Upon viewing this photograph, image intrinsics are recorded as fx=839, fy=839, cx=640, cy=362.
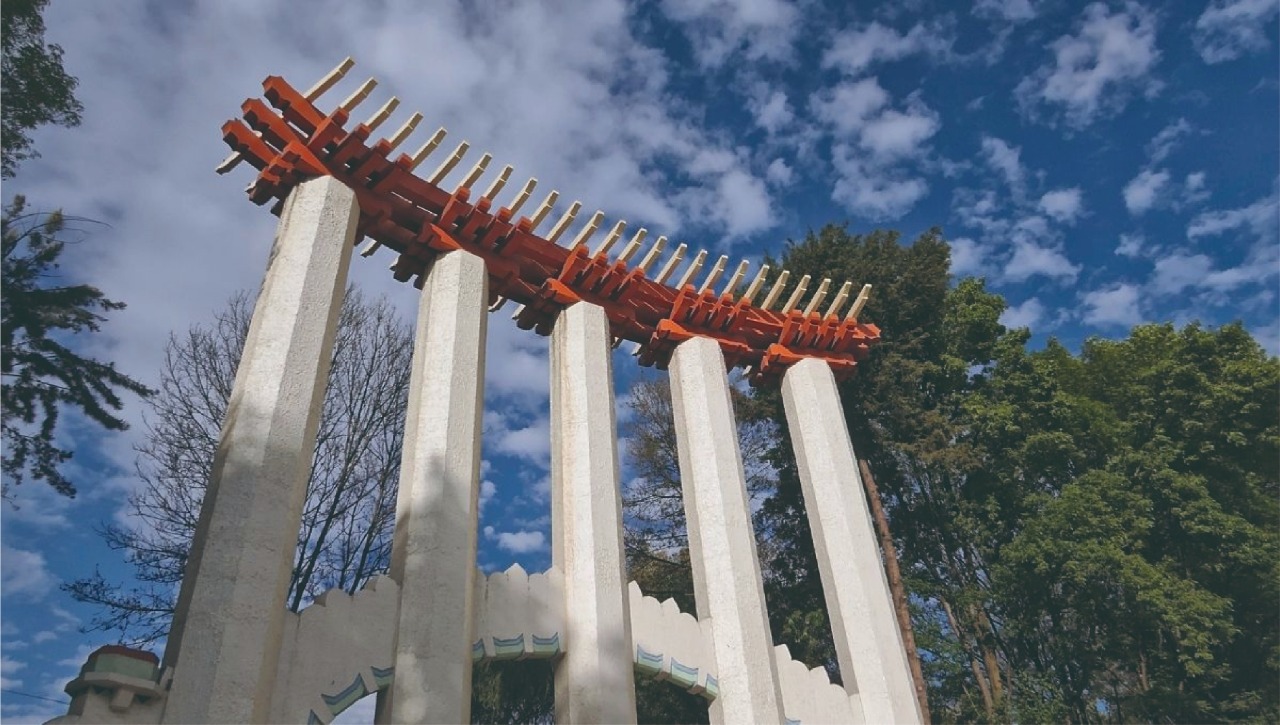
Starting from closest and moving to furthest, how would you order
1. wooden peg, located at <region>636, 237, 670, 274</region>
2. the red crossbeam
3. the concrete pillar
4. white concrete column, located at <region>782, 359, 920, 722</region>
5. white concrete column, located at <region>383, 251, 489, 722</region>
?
the concrete pillar → white concrete column, located at <region>383, 251, 489, 722</region> → the red crossbeam → white concrete column, located at <region>782, 359, 920, 722</region> → wooden peg, located at <region>636, 237, 670, 274</region>

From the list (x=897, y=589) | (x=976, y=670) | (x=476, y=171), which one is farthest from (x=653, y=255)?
(x=976, y=670)

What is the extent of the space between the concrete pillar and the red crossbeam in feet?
2.53

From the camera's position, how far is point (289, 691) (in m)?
6.42

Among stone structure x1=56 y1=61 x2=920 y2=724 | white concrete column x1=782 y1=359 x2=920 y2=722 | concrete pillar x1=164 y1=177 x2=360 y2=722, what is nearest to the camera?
concrete pillar x1=164 y1=177 x2=360 y2=722

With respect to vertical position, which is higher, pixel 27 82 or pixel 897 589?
pixel 27 82

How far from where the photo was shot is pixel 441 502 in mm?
7617

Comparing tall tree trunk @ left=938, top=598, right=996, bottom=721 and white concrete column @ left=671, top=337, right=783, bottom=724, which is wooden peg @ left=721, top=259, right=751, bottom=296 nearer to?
white concrete column @ left=671, top=337, right=783, bottom=724

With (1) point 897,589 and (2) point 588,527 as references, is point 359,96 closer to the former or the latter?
(2) point 588,527

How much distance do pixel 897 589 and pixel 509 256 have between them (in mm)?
9127

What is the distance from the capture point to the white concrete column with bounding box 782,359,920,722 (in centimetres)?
971

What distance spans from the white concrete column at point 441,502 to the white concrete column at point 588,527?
1.18 meters

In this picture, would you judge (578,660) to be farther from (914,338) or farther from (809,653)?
(914,338)

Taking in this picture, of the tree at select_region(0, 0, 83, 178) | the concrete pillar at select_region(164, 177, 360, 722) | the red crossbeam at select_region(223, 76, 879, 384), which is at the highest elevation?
the tree at select_region(0, 0, 83, 178)

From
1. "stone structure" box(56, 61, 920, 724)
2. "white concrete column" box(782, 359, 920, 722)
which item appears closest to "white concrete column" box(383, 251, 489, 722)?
"stone structure" box(56, 61, 920, 724)
